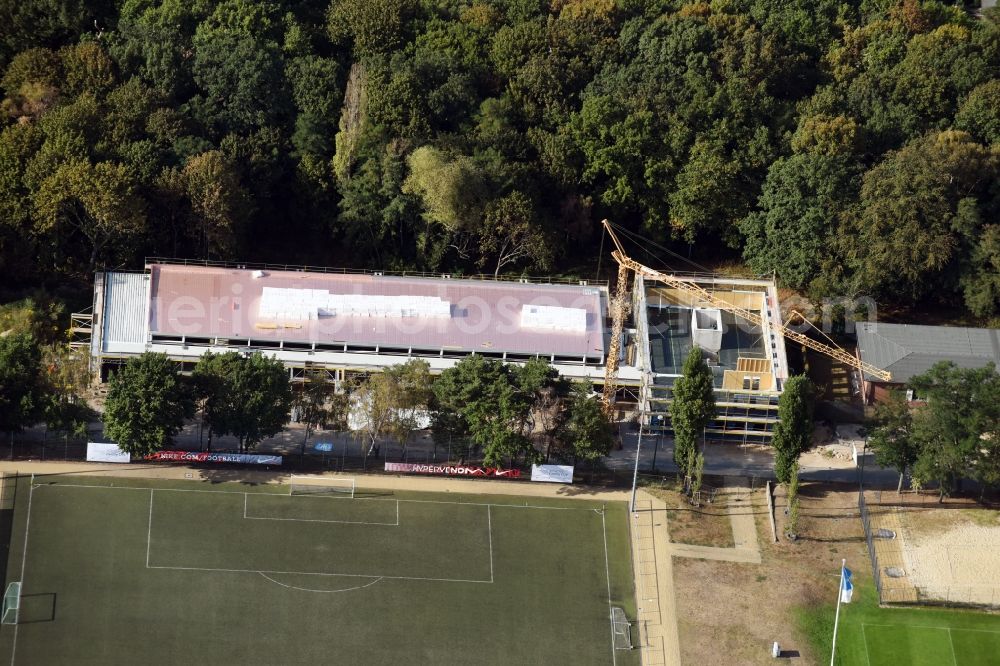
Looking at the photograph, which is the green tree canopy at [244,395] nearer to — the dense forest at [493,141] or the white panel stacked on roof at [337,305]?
the white panel stacked on roof at [337,305]

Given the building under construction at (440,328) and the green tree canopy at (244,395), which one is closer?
the green tree canopy at (244,395)

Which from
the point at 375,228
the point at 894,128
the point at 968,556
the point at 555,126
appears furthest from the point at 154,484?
the point at 894,128

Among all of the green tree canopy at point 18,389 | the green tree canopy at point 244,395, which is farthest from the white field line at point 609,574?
the green tree canopy at point 18,389

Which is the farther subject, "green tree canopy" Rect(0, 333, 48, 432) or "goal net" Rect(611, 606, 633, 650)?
"green tree canopy" Rect(0, 333, 48, 432)

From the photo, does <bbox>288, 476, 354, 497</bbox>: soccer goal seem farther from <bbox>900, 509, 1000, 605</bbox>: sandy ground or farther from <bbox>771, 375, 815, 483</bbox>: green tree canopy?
<bbox>900, 509, 1000, 605</bbox>: sandy ground

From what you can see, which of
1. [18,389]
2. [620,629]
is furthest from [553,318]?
[18,389]

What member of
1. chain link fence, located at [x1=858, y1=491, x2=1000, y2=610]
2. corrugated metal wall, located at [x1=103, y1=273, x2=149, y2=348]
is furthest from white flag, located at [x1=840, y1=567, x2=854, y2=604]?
corrugated metal wall, located at [x1=103, y1=273, x2=149, y2=348]
